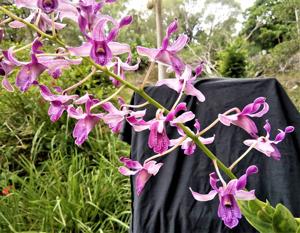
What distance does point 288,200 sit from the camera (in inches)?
52.4

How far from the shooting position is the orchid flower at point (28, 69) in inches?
16.5

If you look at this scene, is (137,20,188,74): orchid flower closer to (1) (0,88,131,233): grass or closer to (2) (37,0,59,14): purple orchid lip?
(2) (37,0,59,14): purple orchid lip

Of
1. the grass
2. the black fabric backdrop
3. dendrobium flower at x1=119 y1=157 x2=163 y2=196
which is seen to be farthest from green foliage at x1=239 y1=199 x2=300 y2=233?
the grass

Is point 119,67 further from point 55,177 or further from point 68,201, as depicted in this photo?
point 55,177

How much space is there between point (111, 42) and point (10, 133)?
249 centimetres

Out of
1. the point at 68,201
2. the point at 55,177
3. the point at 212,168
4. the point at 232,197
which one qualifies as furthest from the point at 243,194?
the point at 55,177

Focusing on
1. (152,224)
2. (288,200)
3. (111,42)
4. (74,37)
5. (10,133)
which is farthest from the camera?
(74,37)

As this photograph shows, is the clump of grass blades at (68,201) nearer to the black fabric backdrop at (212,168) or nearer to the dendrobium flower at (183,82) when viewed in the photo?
the black fabric backdrop at (212,168)

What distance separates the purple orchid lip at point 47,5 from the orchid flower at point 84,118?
3.8 inches

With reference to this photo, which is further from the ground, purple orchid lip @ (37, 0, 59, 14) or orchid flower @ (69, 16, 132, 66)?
purple orchid lip @ (37, 0, 59, 14)

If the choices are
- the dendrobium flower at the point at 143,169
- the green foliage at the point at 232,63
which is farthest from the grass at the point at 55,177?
the green foliage at the point at 232,63

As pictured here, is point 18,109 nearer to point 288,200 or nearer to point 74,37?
point 288,200

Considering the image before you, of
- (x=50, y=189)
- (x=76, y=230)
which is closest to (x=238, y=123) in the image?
(x=76, y=230)

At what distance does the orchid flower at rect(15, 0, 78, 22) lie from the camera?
41 centimetres
